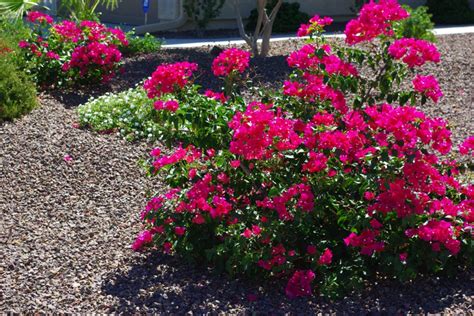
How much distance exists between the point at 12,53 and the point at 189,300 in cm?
499

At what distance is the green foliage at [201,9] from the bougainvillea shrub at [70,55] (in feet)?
18.1

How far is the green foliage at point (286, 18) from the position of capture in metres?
15.1

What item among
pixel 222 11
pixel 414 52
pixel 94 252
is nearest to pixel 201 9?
pixel 222 11

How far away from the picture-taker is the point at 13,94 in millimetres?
7535

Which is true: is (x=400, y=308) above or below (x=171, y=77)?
below

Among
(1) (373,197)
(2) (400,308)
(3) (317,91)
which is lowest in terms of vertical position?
(2) (400,308)

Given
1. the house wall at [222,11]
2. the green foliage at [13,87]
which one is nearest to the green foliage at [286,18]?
the house wall at [222,11]

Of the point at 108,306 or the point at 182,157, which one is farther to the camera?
the point at 182,157

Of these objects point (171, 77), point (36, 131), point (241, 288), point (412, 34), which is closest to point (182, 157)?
point (171, 77)

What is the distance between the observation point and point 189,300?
4254 millimetres

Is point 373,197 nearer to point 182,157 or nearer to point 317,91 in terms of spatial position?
point 317,91

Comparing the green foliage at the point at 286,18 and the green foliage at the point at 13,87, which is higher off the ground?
the green foliage at the point at 286,18

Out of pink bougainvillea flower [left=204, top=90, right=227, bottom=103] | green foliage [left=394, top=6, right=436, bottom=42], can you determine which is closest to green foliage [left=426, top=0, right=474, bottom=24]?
green foliage [left=394, top=6, right=436, bottom=42]

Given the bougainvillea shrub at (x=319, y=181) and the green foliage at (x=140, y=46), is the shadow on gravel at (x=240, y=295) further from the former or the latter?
the green foliage at (x=140, y=46)
